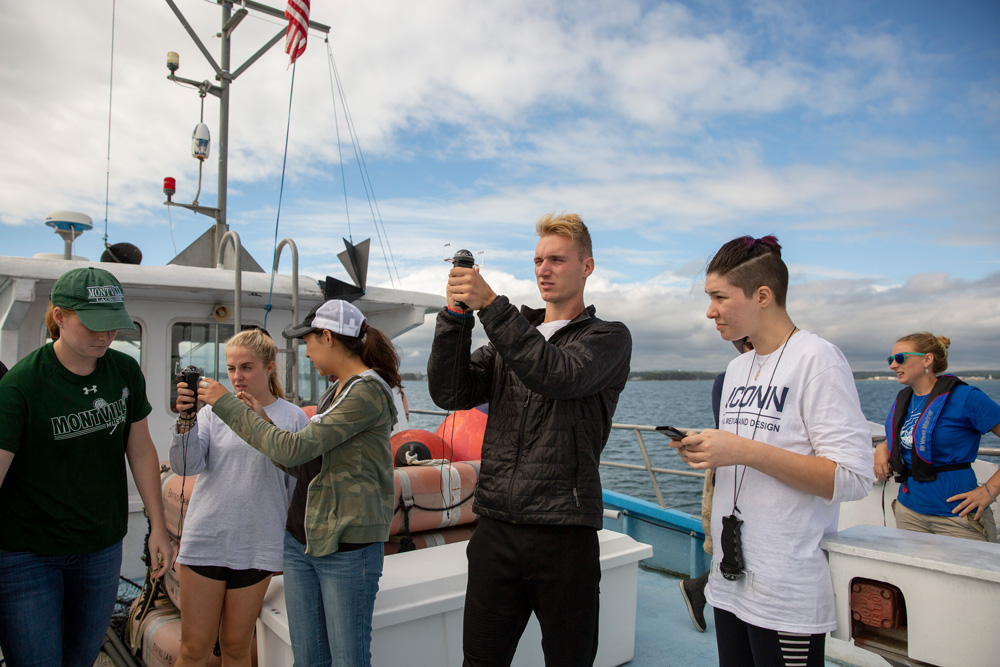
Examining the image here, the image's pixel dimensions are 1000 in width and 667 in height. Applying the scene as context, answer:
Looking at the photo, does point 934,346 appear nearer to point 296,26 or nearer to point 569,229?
point 569,229

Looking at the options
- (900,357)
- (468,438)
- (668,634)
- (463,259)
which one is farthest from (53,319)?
(900,357)

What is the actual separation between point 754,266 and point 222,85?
22.5 ft

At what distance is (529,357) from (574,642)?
2.80ft

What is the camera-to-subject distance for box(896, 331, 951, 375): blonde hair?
3.64m

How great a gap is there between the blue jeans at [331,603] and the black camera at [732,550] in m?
1.17

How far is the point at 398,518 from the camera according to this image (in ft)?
10.2

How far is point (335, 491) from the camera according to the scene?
82.3 inches

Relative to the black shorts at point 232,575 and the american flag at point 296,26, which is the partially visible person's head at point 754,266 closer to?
the black shorts at point 232,575

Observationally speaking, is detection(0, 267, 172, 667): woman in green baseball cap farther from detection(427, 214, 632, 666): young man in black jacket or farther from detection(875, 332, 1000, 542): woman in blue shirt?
detection(875, 332, 1000, 542): woman in blue shirt

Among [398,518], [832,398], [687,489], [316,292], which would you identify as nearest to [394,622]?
[398,518]

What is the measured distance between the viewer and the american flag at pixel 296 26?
5.97 m

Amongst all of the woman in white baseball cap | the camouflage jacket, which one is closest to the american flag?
the woman in white baseball cap

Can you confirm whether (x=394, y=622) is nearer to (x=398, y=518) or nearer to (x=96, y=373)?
(x=398, y=518)

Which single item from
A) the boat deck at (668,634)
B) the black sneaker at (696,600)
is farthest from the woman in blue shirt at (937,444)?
the black sneaker at (696,600)
